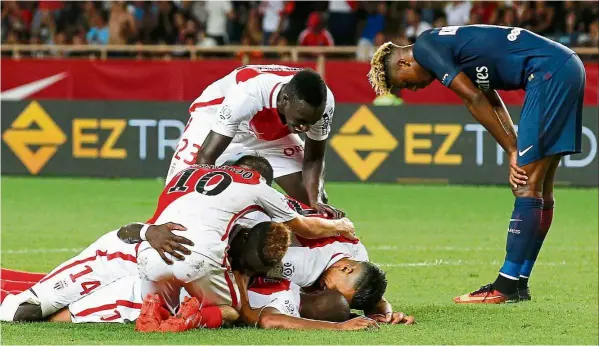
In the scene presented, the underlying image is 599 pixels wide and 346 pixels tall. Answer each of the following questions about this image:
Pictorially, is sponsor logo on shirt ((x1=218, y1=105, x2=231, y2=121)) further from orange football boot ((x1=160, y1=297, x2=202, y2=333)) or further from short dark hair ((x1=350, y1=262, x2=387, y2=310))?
orange football boot ((x1=160, y1=297, x2=202, y2=333))

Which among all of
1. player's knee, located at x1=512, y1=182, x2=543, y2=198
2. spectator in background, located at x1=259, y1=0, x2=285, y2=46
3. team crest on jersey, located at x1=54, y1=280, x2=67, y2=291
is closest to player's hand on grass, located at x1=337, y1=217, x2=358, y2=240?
player's knee, located at x1=512, y1=182, x2=543, y2=198

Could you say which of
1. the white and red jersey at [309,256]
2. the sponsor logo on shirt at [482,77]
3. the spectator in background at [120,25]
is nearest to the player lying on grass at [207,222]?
the white and red jersey at [309,256]

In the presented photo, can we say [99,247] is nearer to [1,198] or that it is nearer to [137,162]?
[1,198]

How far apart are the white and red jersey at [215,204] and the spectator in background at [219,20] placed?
13.5 m

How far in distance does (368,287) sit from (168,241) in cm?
130

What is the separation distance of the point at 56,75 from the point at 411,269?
1042cm

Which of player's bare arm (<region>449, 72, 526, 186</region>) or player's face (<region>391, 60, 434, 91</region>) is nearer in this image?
player's bare arm (<region>449, 72, 526, 186</region>)

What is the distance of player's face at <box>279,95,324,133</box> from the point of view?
7441mm

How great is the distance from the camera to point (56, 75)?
18.7 metres

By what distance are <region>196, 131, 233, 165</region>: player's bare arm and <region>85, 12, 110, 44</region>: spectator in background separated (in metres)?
13.7

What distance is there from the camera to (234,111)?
7.96 m

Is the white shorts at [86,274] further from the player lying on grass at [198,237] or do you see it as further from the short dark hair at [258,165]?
the short dark hair at [258,165]

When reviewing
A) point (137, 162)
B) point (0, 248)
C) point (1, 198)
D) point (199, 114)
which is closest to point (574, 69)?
point (199, 114)

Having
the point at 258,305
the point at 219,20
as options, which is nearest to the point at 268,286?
the point at 258,305
